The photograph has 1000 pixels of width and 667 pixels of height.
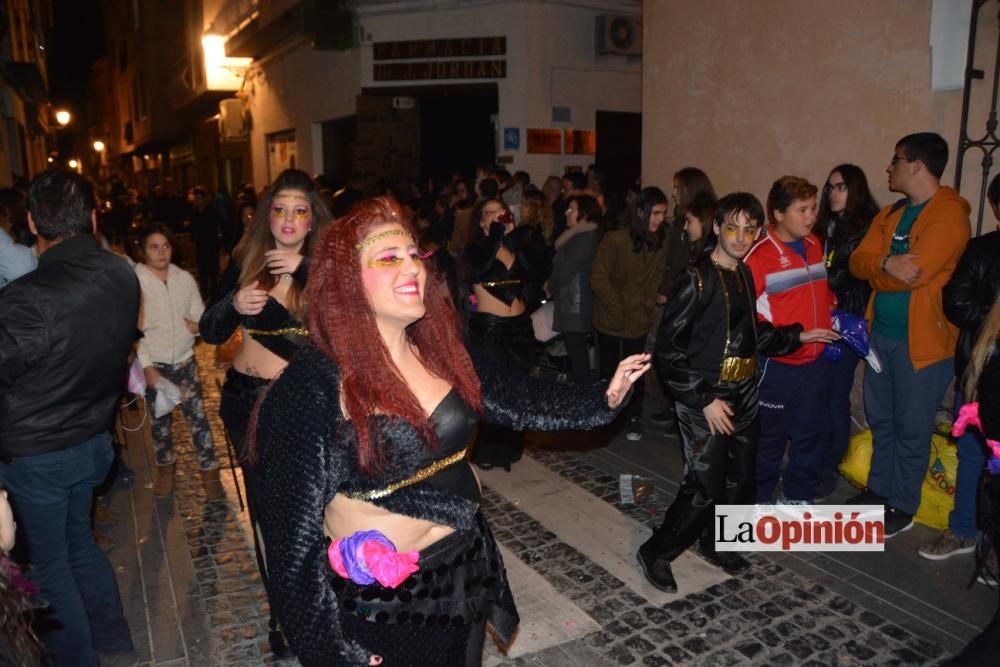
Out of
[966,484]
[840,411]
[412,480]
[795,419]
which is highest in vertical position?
[412,480]

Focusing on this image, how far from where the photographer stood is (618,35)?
45.3ft

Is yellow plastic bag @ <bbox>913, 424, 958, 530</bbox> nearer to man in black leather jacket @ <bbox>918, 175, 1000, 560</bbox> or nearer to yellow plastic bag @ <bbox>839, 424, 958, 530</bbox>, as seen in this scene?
yellow plastic bag @ <bbox>839, 424, 958, 530</bbox>

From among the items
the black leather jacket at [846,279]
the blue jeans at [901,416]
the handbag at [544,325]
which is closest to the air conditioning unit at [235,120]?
the handbag at [544,325]

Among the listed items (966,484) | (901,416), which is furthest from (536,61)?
(966,484)

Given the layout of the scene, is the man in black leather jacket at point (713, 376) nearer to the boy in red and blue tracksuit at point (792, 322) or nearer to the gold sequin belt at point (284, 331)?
the boy in red and blue tracksuit at point (792, 322)

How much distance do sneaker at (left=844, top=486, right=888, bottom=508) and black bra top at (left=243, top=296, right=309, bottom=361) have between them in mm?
3773

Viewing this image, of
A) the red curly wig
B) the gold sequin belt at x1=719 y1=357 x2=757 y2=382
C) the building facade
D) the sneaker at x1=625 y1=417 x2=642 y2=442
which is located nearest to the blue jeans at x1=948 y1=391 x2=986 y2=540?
the gold sequin belt at x1=719 y1=357 x2=757 y2=382

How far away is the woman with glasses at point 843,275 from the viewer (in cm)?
529

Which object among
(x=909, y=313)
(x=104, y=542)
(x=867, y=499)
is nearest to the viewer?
(x=909, y=313)

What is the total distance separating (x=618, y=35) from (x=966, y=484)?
11.3m

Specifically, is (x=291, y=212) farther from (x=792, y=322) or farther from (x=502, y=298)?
(x=792, y=322)

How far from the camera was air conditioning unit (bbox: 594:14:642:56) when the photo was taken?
13586mm

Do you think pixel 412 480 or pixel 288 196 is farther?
pixel 288 196

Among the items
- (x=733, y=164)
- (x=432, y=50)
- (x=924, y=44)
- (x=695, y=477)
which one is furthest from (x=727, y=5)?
(x=432, y=50)
